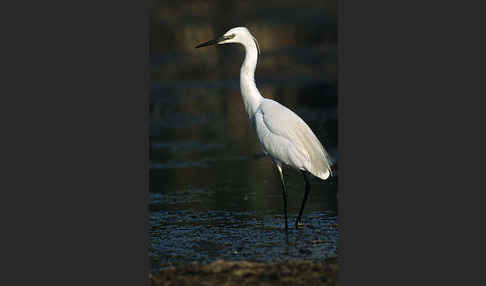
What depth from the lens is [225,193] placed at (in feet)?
28.8

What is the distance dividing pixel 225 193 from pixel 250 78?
1933mm

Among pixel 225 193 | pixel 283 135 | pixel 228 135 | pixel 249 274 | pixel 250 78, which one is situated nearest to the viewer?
pixel 249 274

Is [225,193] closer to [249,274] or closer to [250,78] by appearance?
[250,78]

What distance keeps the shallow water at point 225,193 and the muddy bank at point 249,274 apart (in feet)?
0.82

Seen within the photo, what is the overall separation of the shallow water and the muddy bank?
25 cm

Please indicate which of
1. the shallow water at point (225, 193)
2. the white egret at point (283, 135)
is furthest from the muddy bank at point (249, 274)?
the white egret at point (283, 135)

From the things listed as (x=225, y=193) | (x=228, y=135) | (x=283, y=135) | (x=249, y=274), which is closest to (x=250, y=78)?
(x=283, y=135)

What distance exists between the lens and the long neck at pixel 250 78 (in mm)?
7301

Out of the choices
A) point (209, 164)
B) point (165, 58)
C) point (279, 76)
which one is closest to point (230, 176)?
point (209, 164)

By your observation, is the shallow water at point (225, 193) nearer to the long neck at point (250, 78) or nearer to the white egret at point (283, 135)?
the white egret at point (283, 135)

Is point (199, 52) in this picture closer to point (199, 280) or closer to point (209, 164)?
point (209, 164)

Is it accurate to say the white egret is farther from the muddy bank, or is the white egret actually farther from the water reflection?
the muddy bank

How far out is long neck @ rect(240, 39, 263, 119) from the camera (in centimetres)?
730

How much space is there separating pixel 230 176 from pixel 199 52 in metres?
12.5
